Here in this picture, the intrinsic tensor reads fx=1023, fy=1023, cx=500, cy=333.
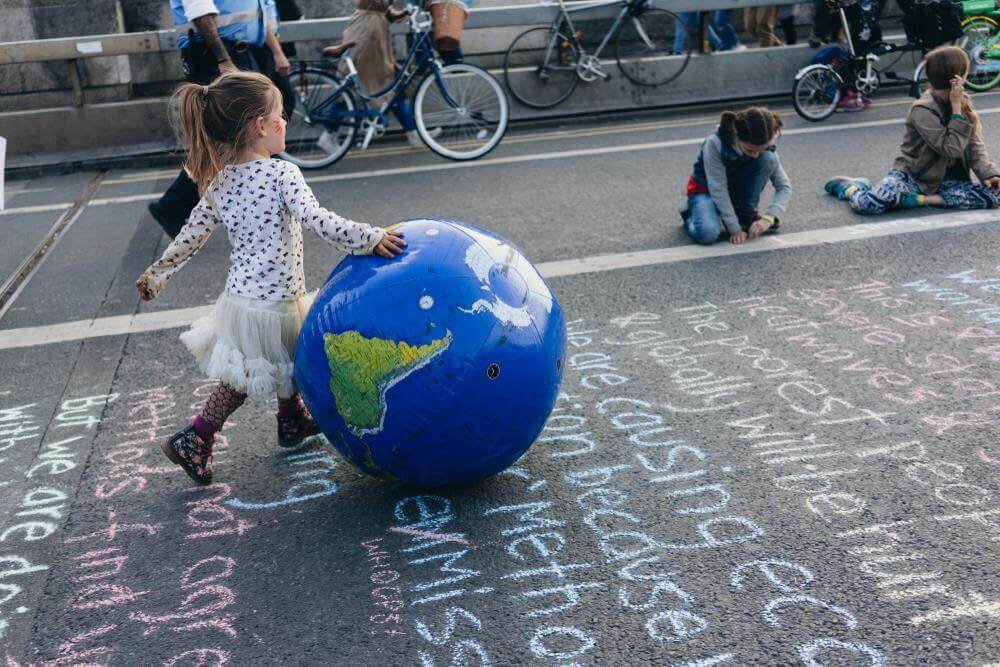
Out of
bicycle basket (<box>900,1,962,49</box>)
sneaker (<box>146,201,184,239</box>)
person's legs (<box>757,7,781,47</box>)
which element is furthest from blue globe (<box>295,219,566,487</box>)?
person's legs (<box>757,7,781,47</box>)

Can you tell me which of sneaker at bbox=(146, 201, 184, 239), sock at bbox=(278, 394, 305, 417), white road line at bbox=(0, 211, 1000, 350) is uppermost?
sneaker at bbox=(146, 201, 184, 239)

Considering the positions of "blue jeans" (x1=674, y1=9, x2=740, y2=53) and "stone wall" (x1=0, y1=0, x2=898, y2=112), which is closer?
"stone wall" (x1=0, y1=0, x2=898, y2=112)

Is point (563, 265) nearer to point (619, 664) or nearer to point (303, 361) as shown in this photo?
point (303, 361)

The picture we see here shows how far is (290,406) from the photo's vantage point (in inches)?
168

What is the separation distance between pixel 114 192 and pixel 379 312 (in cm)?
693

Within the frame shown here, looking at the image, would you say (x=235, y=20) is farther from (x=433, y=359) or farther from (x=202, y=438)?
(x=433, y=359)

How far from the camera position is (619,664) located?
2836 millimetres

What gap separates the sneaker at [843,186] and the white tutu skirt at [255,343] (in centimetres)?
526

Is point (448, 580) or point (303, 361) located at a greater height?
point (303, 361)

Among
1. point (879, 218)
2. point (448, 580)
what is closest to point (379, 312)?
point (448, 580)

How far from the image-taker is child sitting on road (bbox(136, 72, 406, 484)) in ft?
12.6

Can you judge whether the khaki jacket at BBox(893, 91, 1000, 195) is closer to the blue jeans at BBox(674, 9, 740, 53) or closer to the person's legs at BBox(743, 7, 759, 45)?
the blue jeans at BBox(674, 9, 740, 53)

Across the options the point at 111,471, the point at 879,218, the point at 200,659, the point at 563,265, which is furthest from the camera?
the point at 879,218

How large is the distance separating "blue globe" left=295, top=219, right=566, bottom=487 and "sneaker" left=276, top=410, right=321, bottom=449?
23.8 inches
